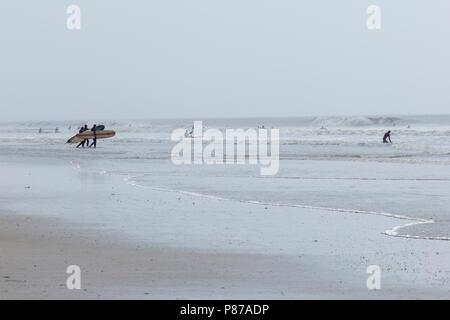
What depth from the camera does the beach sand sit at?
7.38 meters

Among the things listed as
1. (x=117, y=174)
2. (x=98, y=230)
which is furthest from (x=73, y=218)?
(x=117, y=174)

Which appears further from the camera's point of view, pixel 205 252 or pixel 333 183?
pixel 333 183

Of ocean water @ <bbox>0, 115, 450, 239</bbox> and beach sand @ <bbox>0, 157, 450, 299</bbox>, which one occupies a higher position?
ocean water @ <bbox>0, 115, 450, 239</bbox>

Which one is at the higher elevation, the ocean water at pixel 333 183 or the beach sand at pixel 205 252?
the ocean water at pixel 333 183

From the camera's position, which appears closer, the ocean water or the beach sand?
the beach sand

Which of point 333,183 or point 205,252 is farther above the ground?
point 333,183

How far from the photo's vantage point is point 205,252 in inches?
375

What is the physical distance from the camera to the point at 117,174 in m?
23.7

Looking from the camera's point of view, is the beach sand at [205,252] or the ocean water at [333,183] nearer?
the beach sand at [205,252]

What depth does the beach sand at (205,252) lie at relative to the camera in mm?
7383
